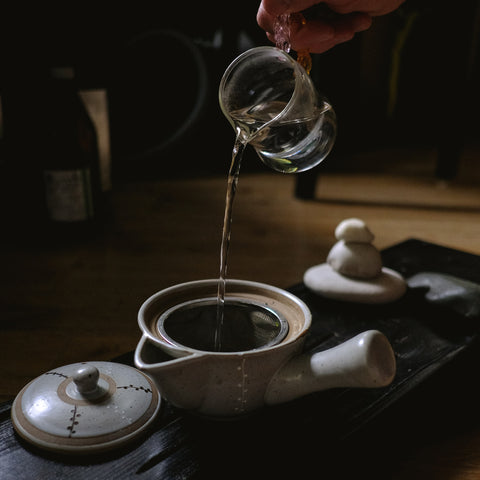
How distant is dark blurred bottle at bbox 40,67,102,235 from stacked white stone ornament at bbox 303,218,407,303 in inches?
18.7

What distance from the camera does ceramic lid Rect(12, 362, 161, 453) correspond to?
368 millimetres

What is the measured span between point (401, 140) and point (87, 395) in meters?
1.79

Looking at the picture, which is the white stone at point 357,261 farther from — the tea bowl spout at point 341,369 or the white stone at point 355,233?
the tea bowl spout at point 341,369

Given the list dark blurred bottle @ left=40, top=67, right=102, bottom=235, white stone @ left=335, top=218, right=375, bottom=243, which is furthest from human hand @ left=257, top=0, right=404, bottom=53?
dark blurred bottle @ left=40, top=67, right=102, bottom=235

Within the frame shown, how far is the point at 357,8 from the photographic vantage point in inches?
21.3

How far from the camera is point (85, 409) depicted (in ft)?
1.28

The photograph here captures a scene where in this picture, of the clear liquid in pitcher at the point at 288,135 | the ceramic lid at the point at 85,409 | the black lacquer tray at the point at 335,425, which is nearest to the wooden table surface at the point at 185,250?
the black lacquer tray at the point at 335,425

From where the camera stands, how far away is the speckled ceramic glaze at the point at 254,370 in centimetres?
35

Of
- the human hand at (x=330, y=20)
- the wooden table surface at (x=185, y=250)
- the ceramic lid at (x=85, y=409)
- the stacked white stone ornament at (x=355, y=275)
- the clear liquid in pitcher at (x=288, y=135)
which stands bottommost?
the wooden table surface at (x=185, y=250)

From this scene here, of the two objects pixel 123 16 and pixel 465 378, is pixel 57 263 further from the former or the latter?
pixel 123 16

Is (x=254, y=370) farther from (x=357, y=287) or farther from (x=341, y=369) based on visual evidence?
(x=357, y=287)

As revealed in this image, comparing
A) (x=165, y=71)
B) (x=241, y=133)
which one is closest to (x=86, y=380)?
(x=241, y=133)

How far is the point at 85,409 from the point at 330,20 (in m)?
0.45

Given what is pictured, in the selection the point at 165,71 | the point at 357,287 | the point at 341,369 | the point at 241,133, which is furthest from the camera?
the point at 165,71
